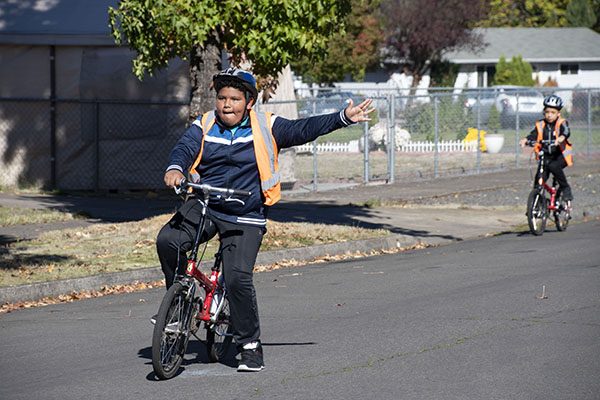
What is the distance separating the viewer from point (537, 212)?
13516mm

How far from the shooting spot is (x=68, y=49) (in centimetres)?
1828

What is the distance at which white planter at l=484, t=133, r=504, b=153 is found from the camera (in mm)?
29266

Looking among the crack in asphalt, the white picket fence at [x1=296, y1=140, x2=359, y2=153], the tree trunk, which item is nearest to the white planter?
the white picket fence at [x1=296, y1=140, x2=359, y2=153]

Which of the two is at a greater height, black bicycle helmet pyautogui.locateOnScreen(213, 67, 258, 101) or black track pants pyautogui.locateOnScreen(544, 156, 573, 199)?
black bicycle helmet pyautogui.locateOnScreen(213, 67, 258, 101)

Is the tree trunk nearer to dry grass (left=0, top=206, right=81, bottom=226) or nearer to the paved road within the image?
the paved road

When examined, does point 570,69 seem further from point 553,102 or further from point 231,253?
point 231,253

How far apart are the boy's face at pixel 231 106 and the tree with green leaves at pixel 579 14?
7764 centimetres

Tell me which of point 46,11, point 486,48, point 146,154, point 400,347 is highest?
point 486,48

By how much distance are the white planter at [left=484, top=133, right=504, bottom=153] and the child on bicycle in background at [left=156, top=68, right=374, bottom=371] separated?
78.4 feet

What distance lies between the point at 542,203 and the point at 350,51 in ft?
117

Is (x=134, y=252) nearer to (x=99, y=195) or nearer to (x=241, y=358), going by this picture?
(x=241, y=358)

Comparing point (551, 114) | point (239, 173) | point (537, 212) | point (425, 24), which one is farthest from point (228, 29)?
point (425, 24)

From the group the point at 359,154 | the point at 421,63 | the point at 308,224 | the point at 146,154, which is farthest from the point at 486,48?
the point at 308,224

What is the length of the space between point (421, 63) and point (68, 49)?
43689 millimetres
